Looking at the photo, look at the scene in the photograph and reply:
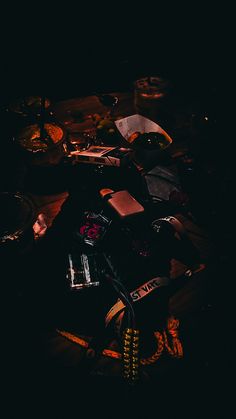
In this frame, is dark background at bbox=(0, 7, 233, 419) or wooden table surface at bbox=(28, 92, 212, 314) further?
dark background at bbox=(0, 7, 233, 419)

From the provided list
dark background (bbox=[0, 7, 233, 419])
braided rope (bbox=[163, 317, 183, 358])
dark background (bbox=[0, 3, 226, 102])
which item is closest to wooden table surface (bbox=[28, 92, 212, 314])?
braided rope (bbox=[163, 317, 183, 358])

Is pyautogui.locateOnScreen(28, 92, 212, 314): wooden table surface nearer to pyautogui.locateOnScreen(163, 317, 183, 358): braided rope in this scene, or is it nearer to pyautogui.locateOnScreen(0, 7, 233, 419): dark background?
pyautogui.locateOnScreen(163, 317, 183, 358): braided rope

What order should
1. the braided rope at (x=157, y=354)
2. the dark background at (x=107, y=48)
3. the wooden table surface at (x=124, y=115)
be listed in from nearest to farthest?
the braided rope at (x=157, y=354)
the wooden table surface at (x=124, y=115)
the dark background at (x=107, y=48)

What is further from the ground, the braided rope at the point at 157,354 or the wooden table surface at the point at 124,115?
the wooden table surface at the point at 124,115

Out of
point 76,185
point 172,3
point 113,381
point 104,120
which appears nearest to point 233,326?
point 113,381

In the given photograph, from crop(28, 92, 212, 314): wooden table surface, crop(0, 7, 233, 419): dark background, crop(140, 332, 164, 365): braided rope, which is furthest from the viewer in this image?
crop(0, 7, 233, 419): dark background

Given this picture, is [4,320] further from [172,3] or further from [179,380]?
[172,3]

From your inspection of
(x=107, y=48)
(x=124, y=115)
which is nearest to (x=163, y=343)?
(x=124, y=115)

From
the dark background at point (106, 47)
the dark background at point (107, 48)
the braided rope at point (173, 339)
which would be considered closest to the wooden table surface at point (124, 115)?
the braided rope at point (173, 339)

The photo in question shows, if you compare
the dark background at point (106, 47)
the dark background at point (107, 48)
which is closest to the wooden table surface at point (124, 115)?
the dark background at point (107, 48)

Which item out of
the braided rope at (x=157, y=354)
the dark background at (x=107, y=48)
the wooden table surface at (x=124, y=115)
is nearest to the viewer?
the braided rope at (x=157, y=354)

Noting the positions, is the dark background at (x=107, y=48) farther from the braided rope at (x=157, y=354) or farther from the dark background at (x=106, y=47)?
the braided rope at (x=157, y=354)

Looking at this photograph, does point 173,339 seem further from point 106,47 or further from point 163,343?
point 106,47

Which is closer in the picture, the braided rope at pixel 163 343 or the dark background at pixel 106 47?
the braided rope at pixel 163 343
